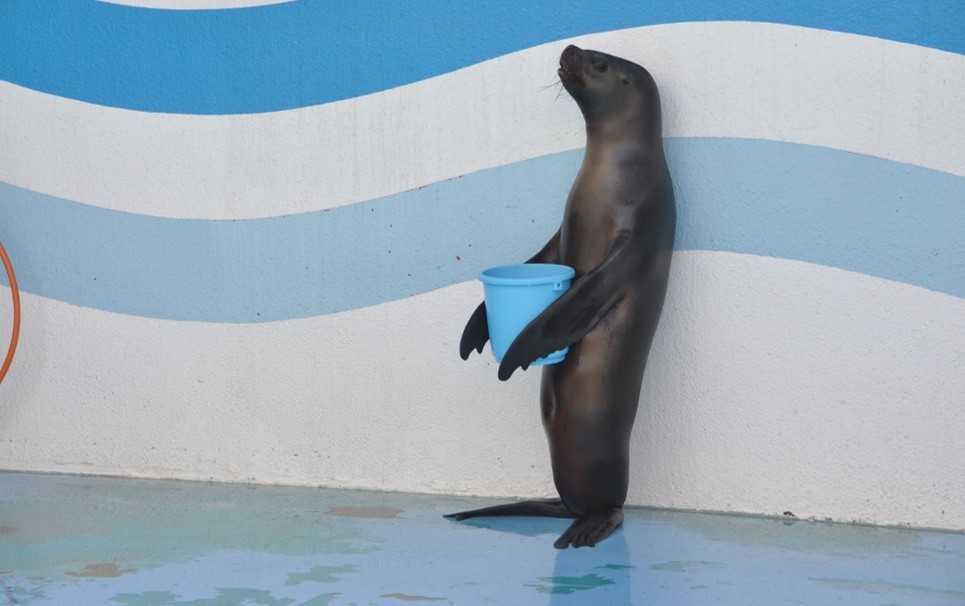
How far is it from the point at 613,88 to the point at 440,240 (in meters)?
0.70

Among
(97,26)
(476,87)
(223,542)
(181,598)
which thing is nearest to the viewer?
(181,598)

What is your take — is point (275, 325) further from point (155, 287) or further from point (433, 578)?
point (433, 578)

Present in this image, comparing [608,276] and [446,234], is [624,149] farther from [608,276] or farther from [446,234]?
[446,234]

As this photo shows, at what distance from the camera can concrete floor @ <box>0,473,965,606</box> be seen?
10.6 ft

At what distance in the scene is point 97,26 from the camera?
4258 millimetres

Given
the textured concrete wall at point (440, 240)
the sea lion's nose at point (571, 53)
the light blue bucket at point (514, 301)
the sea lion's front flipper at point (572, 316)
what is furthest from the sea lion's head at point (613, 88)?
the light blue bucket at point (514, 301)

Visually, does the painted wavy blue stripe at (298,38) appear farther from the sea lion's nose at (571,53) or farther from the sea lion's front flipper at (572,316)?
the sea lion's front flipper at (572,316)

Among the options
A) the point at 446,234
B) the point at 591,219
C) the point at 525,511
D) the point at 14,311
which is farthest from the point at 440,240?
the point at 14,311

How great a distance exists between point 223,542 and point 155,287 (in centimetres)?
99

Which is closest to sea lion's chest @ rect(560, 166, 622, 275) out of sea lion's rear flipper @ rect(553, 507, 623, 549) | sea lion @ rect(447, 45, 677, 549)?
sea lion @ rect(447, 45, 677, 549)

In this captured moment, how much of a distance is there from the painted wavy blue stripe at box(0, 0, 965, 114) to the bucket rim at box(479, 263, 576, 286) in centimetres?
65

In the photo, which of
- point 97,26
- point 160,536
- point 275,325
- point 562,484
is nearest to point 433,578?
point 562,484

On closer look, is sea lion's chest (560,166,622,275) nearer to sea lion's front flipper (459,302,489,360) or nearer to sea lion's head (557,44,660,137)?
sea lion's head (557,44,660,137)

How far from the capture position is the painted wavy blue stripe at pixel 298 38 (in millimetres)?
3725
